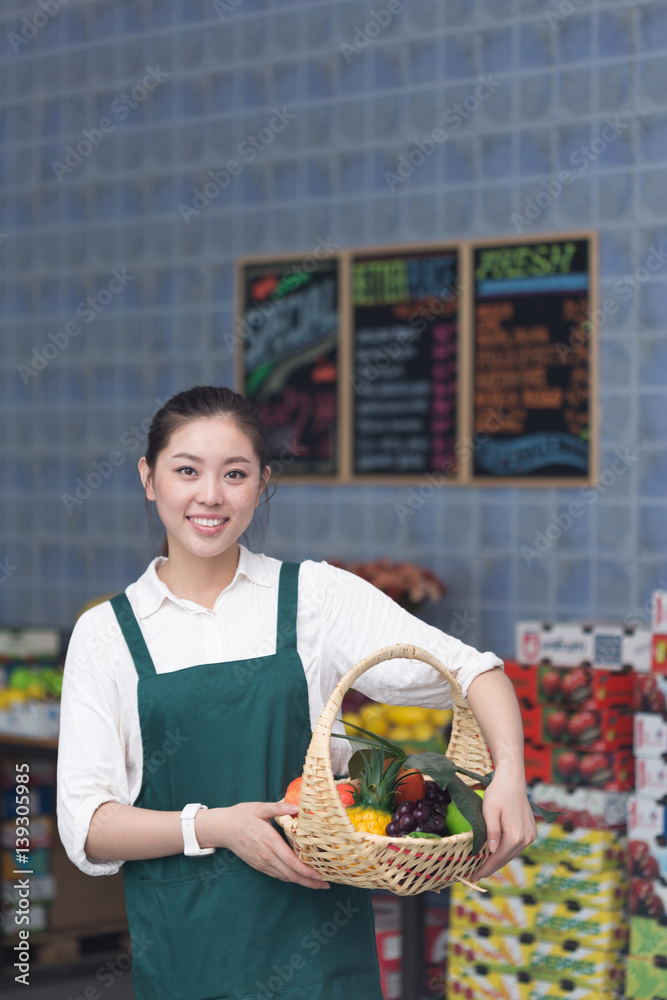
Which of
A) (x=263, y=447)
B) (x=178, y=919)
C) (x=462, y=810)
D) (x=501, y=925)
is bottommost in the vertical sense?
(x=501, y=925)

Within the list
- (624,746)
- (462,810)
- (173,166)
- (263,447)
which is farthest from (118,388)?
(462,810)

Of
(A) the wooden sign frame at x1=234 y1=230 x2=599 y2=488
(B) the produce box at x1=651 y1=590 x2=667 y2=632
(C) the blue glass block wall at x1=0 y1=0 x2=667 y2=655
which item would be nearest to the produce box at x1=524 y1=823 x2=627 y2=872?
(B) the produce box at x1=651 y1=590 x2=667 y2=632

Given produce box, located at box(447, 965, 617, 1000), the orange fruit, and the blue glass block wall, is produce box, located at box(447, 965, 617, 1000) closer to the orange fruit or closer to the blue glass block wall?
the blue glass block wall

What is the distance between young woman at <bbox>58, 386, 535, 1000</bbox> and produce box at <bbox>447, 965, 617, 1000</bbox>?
1478 millimetres

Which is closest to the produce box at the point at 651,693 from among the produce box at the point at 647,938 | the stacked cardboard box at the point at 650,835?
the stacked cardboard box at the point at 650,835

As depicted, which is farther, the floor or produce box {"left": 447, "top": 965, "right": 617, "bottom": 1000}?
the floor

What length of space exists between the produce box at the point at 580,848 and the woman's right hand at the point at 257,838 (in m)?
1.58

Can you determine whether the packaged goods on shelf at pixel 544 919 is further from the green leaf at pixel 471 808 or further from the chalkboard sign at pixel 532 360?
the green leaf at pixel 471 808

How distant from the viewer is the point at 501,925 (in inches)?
126

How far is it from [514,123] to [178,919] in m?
2.87

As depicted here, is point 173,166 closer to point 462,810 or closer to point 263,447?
point 263,447

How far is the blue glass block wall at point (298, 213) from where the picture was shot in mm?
3709

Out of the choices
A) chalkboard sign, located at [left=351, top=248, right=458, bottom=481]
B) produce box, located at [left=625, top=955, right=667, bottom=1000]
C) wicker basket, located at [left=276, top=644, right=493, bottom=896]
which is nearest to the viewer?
wicker basket, located at [left=276, top=644, right=493, bottom=896]

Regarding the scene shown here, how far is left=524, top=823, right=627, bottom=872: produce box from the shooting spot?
3.09 metres
